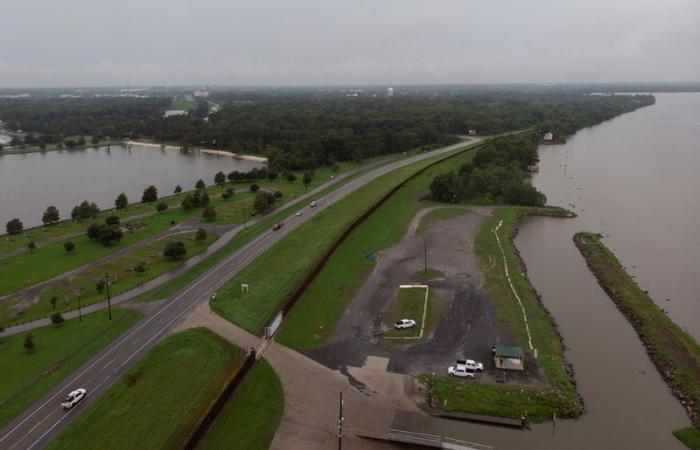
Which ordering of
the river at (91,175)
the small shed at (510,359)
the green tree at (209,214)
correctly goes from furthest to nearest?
the river at (91,175) → the green tree at (209,214) → the small shed at (510,359)

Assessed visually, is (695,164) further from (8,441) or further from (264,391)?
(8,441)

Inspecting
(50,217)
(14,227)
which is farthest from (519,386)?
(50,217)

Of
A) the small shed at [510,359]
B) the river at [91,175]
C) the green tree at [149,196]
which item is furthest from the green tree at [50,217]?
the small shed at [510,359]

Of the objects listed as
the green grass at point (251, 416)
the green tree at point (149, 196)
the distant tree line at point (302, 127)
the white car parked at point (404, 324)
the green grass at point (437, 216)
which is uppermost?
the distant tree line at point (302, 127)

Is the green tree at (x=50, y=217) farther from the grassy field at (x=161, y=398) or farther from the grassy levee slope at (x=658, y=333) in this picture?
the grassy levee slope at (x=658, y=333)

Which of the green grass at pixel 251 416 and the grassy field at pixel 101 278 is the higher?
the grassy field at pixel 101 278

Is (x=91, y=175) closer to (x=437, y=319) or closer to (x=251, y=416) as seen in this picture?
(x=437, y=319)

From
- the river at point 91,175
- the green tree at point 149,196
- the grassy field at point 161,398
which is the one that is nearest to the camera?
the grassy field at point 161,398
